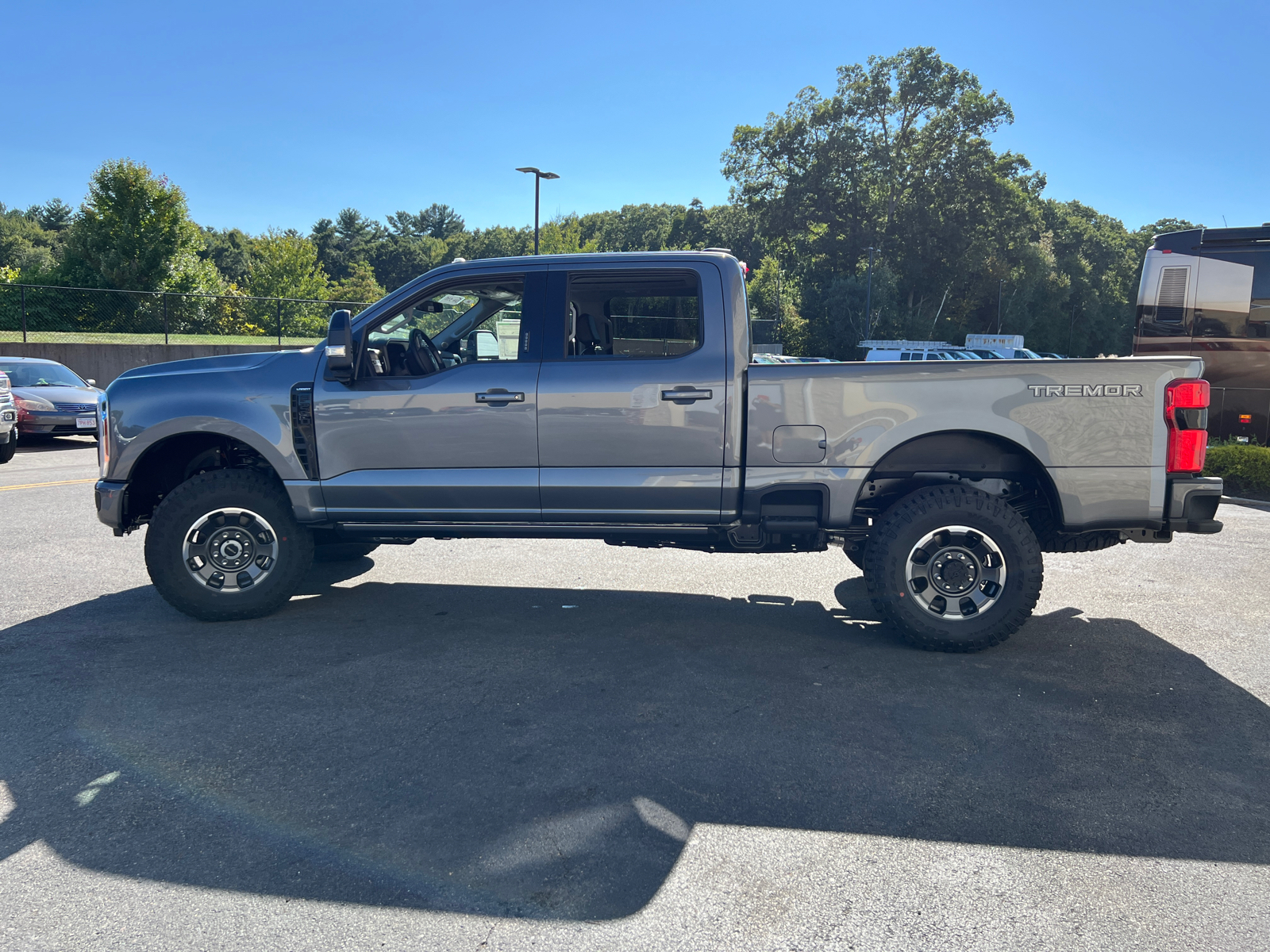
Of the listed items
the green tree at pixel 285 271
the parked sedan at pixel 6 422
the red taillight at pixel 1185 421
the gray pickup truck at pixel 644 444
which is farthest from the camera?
the green tree at pixel 285 271

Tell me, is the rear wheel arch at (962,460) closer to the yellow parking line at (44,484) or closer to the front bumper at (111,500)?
the front bumper at (111,500)

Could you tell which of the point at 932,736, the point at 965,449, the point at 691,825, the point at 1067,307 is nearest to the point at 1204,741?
the point at 932,736

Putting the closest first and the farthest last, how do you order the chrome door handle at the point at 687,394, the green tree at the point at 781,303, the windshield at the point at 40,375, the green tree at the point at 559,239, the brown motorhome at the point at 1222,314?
the chrome door handle at the point at 687,394 → the brown motorhome at the point at 1222,314 → the windshield at the point at 40,375 → the green tree at the point at 781,303 → the green tree at the point at 559,239

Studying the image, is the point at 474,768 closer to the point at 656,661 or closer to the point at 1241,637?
the point at 656,661

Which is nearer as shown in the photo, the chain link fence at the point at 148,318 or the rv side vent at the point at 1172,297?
the rv side vent at the point at 1172,297

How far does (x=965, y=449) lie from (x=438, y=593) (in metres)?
3.58

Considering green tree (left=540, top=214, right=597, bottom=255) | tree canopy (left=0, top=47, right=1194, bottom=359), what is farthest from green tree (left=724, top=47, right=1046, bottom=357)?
green tree (left=540, top=214, right=597, bottom=255)

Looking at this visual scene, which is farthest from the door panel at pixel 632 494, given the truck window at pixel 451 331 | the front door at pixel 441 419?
the truck window at pixel 451 331

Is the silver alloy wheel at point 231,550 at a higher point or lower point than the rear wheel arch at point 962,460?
lower

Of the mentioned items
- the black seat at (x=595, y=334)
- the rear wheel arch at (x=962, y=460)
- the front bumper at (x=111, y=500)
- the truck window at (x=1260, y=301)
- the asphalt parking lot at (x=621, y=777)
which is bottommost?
the asphalt parking lot at (x=621, y=777)

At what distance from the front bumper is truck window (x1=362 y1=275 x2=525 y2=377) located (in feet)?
5.49

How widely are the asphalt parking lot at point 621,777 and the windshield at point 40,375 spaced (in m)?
11.7

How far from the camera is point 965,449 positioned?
5219 millimetres

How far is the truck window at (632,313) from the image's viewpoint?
5.27 meters
